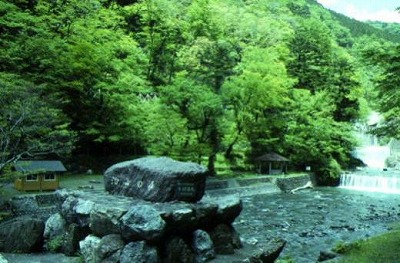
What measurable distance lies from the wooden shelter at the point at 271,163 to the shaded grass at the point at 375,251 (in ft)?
77.4

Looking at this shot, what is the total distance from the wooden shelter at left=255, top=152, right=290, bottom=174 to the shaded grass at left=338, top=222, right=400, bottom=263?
23581 millimetres

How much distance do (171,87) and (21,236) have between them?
19.6 m

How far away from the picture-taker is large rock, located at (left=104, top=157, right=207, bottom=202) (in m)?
11.5

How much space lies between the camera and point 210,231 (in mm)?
11555

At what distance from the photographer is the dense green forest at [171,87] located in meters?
26.6

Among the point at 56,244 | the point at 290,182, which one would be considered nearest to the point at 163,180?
the point at 56,244

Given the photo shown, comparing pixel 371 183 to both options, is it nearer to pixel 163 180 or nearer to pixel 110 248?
pixel 163 180

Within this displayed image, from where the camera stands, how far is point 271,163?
39.5 meters

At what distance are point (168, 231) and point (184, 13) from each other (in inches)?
1538

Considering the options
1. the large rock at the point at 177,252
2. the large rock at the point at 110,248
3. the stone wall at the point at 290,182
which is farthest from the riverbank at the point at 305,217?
the large rock at the point at 110,248

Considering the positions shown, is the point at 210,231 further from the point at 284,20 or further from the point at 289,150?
the point at 284,20

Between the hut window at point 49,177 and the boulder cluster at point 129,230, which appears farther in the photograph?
the hut window at point 49,177

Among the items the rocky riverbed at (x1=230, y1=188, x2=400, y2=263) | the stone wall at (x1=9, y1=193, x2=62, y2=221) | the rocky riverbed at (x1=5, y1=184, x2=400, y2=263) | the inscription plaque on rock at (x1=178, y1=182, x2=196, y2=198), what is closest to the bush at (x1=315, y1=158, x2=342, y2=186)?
the rocky riverbed at (x1=5, y1=184, x2=400, y2=263)

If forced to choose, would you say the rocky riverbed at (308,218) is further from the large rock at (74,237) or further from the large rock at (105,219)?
the large rock at (105,219)
